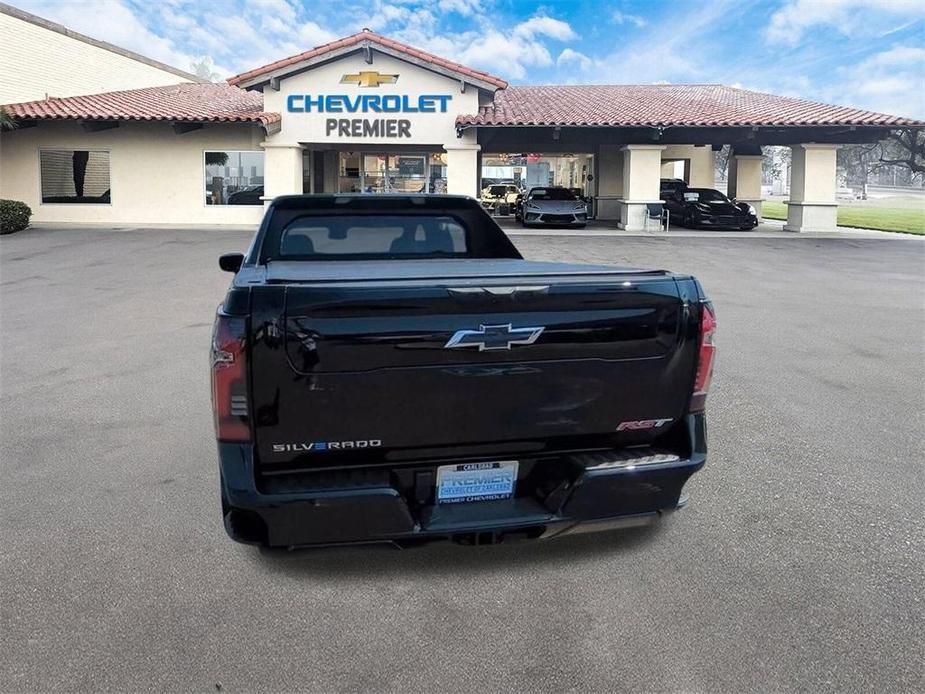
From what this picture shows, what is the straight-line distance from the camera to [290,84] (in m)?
23.5

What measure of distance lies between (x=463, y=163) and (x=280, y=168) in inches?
221

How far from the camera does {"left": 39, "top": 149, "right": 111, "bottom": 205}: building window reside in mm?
24578

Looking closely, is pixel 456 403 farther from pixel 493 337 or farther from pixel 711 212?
pixel 711 212

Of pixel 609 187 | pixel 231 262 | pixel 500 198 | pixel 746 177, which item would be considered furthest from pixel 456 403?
pixel 500 198

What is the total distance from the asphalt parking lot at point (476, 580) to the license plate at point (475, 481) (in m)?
0.39

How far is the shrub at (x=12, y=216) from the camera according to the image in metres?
20.8

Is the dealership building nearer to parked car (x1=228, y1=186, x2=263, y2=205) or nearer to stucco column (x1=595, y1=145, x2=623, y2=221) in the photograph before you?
parked car (x1=228, y1=186, x2=263, y2=205)

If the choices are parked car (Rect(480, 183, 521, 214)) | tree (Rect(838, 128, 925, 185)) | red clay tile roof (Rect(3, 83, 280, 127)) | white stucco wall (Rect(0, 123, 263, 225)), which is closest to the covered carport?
red clay tile roof (Rect(3, 83, 280, 127))

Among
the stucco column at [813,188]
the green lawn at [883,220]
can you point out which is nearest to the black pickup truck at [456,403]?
the stucco column at [813,188]

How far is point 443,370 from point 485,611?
106cm

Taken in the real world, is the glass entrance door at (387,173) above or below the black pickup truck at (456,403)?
above

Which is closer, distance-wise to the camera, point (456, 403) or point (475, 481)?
point (456, 403)

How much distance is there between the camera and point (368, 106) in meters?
23.6

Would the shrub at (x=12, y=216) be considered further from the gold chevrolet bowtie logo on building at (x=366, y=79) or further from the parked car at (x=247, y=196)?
the gold chevrolet bowtie logo on building at (x=366, y=79)
